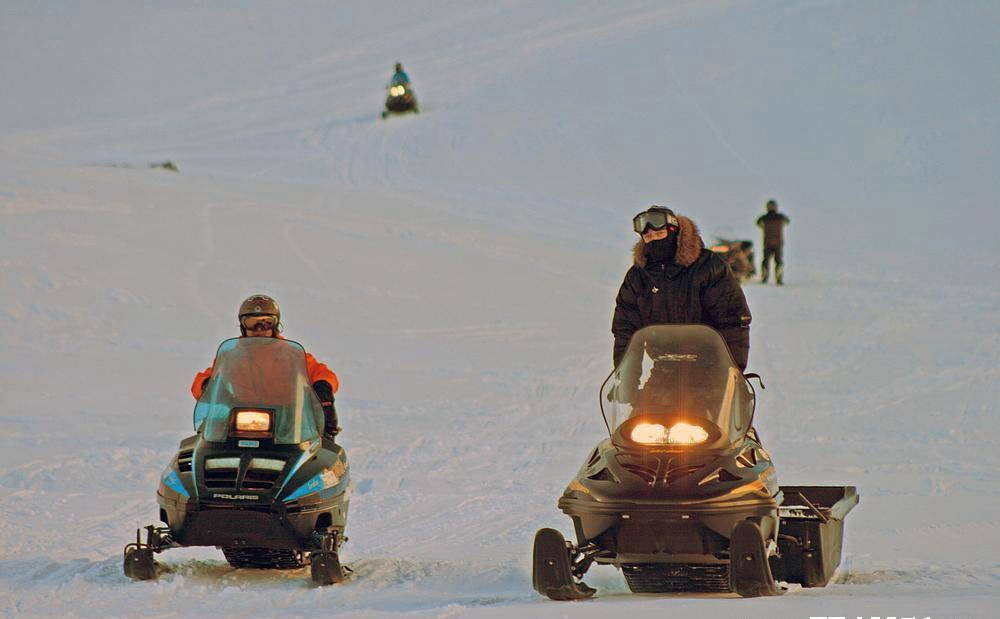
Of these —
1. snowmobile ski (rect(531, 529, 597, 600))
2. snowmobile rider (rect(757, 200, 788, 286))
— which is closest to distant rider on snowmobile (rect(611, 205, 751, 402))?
snowmobile ski (rect(531, 529, 597, 600))

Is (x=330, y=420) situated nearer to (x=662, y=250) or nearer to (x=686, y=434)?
(x=662, y=250)

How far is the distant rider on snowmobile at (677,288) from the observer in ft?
19.7

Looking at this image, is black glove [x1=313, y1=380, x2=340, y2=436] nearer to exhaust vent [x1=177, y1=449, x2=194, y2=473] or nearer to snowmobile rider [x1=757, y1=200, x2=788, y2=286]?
exhaust vent [x1=177, y1=449, x2=194, y2=473]

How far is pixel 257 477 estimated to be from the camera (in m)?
6.23

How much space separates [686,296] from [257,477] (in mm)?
1897

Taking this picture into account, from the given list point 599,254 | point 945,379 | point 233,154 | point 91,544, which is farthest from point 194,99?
point 91,544

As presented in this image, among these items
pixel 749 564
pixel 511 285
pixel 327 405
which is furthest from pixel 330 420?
pixel 511 285

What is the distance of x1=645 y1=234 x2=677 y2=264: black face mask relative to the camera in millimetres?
6098

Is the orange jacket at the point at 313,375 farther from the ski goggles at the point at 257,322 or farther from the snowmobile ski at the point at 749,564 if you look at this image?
the snowmobile ski at the point at 749,564

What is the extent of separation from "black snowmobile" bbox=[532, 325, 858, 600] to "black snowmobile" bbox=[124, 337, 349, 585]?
3.71ft

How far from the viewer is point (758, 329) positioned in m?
15.8

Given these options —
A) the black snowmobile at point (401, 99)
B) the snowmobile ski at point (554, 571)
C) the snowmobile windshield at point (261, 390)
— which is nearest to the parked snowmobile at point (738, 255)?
the snowmobile windshield at point (261, 390)

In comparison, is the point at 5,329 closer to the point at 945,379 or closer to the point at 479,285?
the point at 479,285

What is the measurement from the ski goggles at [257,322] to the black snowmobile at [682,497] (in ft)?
5.37
